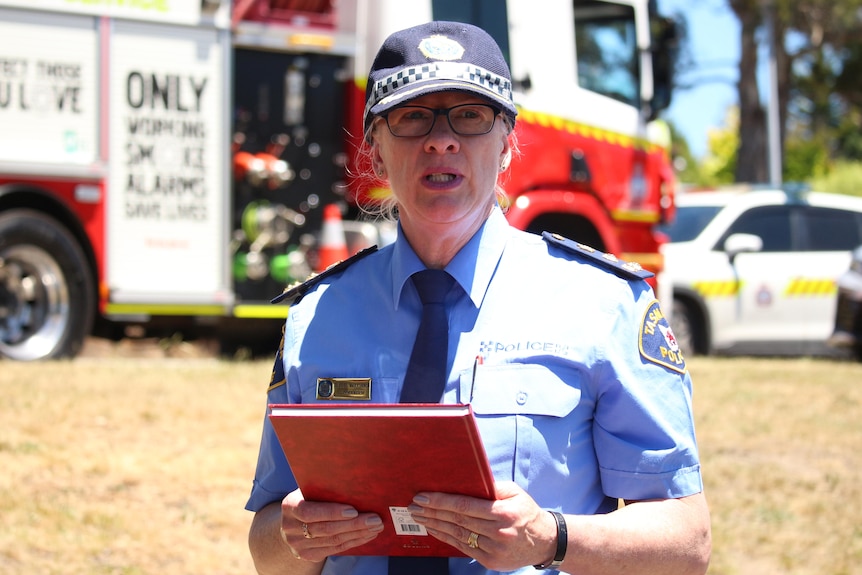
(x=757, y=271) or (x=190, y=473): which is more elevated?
(x=757, y=271)

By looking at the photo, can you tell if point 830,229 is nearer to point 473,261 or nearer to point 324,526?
point 473,261

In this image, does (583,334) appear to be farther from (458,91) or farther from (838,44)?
(838,44)

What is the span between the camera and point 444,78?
2010mm

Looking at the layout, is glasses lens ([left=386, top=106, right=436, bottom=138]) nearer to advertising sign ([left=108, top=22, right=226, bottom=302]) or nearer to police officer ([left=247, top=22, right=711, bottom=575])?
police officer ([left=247, top=22, right=711, bottom=575])

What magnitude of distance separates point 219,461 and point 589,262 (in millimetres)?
3306

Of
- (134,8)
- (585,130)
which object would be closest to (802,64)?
(585,130)

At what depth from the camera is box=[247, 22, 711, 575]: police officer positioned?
1.94 m

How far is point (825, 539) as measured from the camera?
4574mm

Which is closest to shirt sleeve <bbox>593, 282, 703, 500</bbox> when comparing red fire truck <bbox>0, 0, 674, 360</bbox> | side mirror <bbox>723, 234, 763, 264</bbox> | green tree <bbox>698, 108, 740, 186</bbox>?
red fire truck <bbox>0, 0, 674, 360</bbox>

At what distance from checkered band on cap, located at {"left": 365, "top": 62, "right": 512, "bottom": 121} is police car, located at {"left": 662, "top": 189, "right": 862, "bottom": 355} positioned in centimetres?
850

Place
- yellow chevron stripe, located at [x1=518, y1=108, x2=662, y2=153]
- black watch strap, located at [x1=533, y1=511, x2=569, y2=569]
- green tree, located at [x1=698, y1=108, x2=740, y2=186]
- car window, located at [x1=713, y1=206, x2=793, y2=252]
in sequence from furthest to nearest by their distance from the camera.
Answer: green tree, located at [x1=698, y1=108, x2=740, y2=186] < car window, located at [x1=713, y1=206, x2=793, y2=252] < yellow chevron stripe, located at [x1=518, y1=108, x2=662, y2=153] < black watch strap, located at [x1=533, y1=511, x2=569, y2=569]

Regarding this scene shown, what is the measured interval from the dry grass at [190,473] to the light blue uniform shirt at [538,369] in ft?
7.29

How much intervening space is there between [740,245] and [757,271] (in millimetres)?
307

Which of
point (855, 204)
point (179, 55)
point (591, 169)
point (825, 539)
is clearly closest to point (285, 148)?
point (179, 55)
